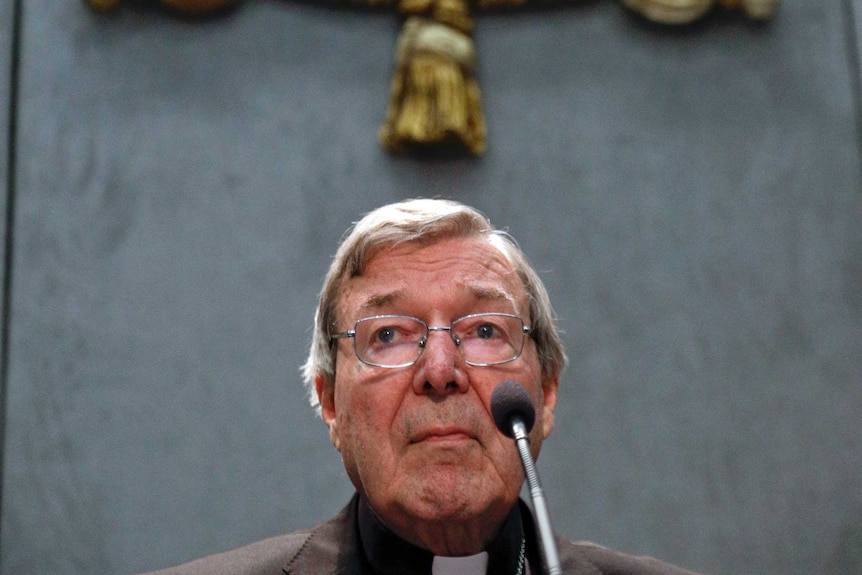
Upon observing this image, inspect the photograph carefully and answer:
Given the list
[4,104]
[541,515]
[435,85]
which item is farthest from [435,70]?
[541,515]

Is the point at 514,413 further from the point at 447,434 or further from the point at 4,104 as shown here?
the point at 4,104

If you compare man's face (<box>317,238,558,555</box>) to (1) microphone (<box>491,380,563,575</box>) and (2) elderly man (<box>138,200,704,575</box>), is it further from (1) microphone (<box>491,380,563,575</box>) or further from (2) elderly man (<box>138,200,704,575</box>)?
(1) microphone (<box>491,380,563,575</box>)

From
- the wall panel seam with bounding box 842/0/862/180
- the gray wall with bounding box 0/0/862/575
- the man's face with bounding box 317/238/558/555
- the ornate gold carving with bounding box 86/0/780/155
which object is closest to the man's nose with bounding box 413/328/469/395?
the man's face with bounding box 317/238/558/555

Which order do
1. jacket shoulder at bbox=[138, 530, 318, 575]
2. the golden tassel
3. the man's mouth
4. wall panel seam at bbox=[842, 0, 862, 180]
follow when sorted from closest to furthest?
the man's mouth < jacket shoulder at bbox=[138, 530, 318, 575] < the golden tassel < wall panel seam at bbox=[842, 0, 862, 180]

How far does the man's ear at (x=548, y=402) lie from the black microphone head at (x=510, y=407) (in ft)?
1.36

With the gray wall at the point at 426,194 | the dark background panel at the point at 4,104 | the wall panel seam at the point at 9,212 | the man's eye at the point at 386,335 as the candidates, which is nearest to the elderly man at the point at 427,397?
the man's eye at the point at 386,335

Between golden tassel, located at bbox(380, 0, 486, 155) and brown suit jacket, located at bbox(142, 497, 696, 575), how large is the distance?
998mm

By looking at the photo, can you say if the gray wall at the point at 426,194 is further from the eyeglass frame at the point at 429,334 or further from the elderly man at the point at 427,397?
the eyeglass frame at the point at 429,334

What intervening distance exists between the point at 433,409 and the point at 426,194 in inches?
42.8

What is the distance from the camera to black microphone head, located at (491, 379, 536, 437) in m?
1.00

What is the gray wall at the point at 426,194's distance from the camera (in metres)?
2.05

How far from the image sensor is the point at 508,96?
2352 millimetres

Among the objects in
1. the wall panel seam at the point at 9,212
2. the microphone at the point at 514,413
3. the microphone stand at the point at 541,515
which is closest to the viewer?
the microphone stand at the point at 541,515

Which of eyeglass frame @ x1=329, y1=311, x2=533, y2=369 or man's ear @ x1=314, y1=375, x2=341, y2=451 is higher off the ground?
eyeglass frame @ x1=329, y1=311, x2=533, y2=369
